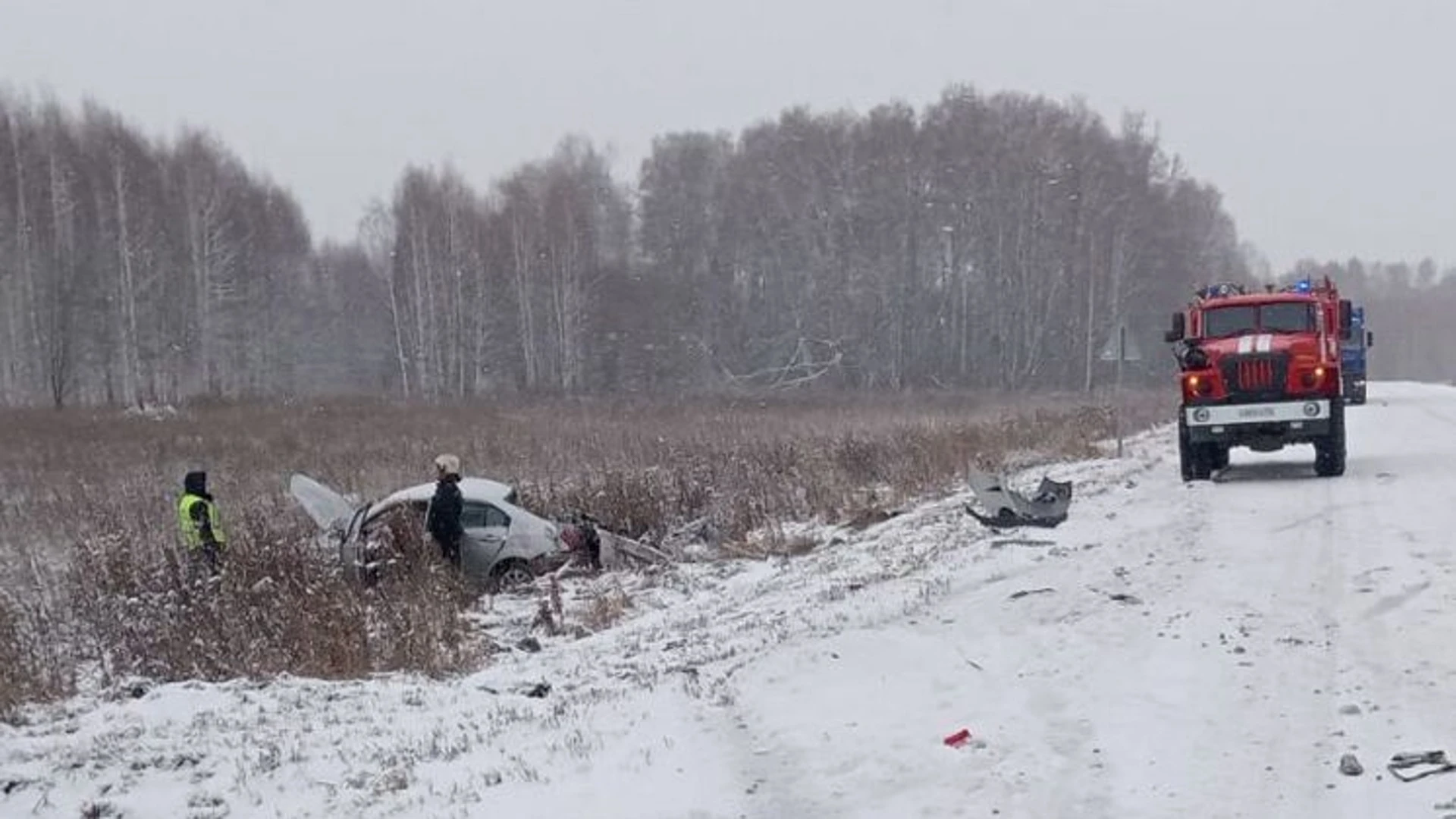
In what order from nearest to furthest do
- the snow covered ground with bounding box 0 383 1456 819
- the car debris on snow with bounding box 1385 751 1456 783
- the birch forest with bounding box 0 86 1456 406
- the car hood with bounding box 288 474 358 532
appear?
1. the car debris on snow with bounding box 1385 751 1456 783
2. the snow covered ground with bounding box 0 383 1456 819
3. the car hood with bounding box 288 474 358 532
4. the birch forest with bounding box 0 86 1456 406

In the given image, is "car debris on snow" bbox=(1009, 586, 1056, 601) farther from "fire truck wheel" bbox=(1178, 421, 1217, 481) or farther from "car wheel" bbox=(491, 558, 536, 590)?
"fire truck wheel" bbox=(1178, 421, 1217, 481)

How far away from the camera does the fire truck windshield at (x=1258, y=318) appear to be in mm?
17656

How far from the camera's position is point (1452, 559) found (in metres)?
10.4

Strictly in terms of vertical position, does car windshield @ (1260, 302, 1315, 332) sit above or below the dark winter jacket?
above

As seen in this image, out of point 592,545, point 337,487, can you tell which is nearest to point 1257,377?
point 592,545

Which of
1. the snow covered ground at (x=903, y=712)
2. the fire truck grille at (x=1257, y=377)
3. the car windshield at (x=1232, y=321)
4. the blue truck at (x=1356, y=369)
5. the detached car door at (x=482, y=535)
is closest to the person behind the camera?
the snow covered ground at (x=903, y=712)

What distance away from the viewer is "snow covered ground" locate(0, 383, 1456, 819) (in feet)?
19.7

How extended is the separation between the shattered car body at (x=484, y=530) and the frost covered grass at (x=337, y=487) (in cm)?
48

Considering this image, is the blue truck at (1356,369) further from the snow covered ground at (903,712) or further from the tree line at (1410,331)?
the tree line at (1410,331)

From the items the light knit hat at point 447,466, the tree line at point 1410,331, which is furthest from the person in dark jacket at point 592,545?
the tree line at point 1410,331

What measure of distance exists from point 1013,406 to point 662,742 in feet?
125

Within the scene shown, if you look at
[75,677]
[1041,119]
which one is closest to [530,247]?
[1041,119]

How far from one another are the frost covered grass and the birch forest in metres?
20.6

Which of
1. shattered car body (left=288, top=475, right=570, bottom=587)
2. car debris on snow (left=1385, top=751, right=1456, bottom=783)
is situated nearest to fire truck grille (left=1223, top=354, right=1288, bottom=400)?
shattered car body (left=288, top=475, right=570, bottom=587)
